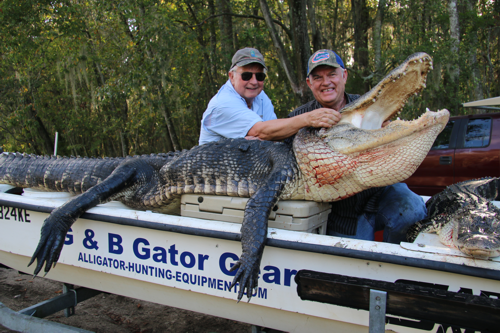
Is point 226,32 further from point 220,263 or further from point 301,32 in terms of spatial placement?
point 220,263

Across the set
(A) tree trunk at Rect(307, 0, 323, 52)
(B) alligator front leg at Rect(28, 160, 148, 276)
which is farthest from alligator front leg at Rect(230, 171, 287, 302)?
(A) tree trunk at Rect(307, 0, 323, 52)

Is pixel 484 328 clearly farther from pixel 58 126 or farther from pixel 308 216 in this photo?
pixel 58 126

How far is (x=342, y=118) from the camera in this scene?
6.15 feet

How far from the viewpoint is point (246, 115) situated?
236 cm

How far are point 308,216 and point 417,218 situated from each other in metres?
0.75

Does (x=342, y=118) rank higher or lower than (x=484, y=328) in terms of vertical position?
higher

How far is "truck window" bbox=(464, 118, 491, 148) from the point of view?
4.65m

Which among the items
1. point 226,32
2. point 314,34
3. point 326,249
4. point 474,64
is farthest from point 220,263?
point 474,64

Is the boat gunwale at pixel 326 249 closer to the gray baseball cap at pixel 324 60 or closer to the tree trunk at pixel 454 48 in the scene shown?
the gray baseball cap at pixel 324 60

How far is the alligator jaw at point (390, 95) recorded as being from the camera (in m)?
1.68

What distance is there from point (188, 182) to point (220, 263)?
0.71 m

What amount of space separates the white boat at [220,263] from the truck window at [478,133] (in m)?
3.75

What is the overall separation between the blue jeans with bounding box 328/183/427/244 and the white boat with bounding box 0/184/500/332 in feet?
0.90

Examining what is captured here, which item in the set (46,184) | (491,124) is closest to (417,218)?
(46,184)
